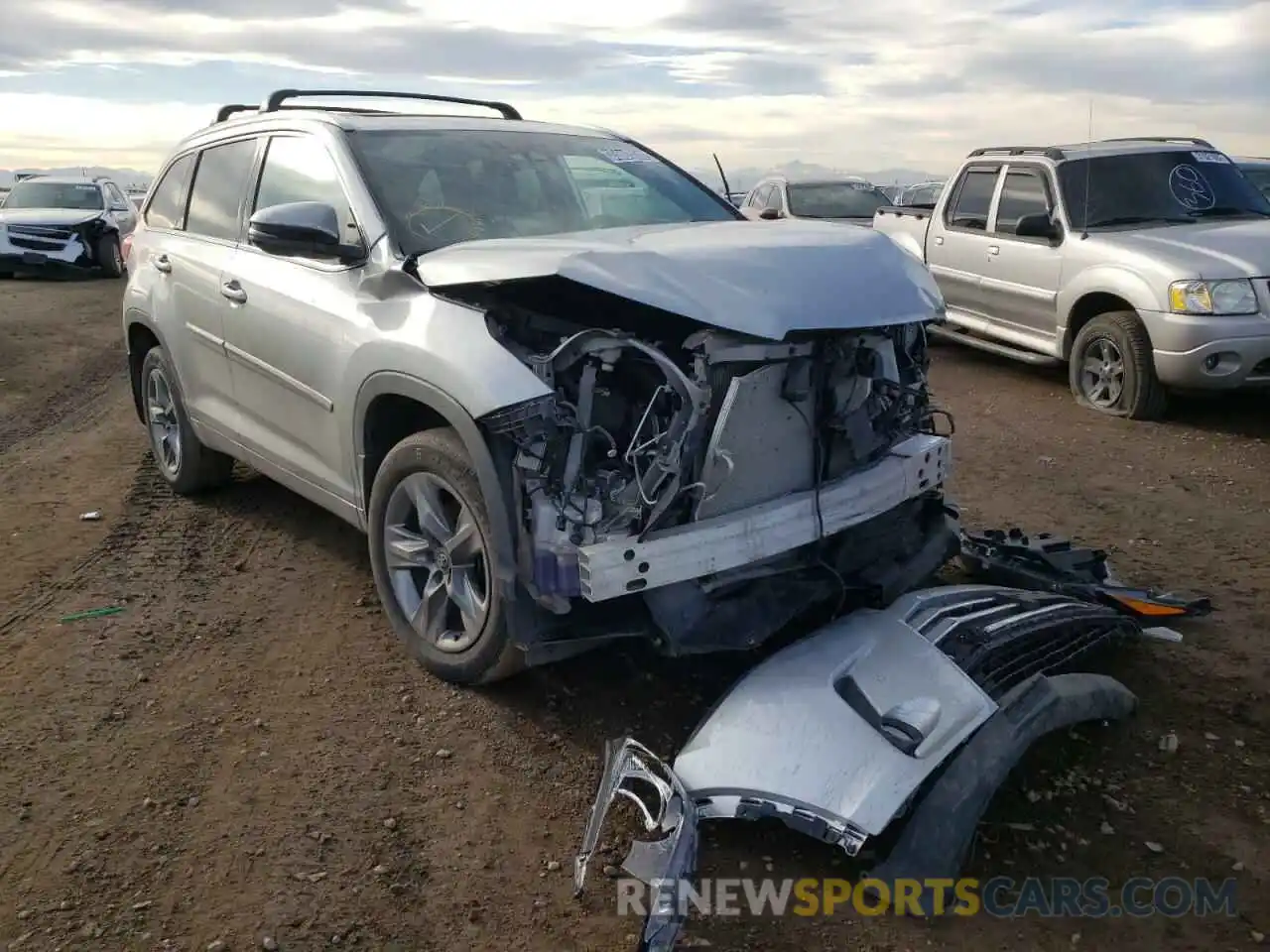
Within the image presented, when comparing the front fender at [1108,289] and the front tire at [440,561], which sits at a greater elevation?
the front fender at [1108,289]

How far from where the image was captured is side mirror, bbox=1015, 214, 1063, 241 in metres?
8.25

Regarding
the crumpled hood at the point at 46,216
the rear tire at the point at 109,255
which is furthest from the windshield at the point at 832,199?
the crumpled hood at the point at 46,216

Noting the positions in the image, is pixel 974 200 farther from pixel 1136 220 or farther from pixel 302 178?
pixel 302 178

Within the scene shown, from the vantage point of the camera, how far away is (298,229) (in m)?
3.82

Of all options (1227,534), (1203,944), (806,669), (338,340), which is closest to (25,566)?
(338,340)

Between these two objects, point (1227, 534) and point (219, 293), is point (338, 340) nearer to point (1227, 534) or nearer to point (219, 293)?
point (219, 293)

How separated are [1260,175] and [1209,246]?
5424 mm

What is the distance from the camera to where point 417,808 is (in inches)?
128

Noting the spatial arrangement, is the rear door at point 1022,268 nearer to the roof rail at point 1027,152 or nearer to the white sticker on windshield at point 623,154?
the roof rail at point 1027,152

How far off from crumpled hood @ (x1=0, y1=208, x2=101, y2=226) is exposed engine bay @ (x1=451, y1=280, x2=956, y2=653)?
16835mm

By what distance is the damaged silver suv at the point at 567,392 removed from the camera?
3.31 meters

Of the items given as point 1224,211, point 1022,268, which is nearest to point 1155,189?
point 1224,211

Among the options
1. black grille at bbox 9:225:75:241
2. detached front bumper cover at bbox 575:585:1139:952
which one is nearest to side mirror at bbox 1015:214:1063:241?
detached front bumper cover at bbox 575:585:1139:952

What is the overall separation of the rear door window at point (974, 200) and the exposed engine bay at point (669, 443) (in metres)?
6.15
